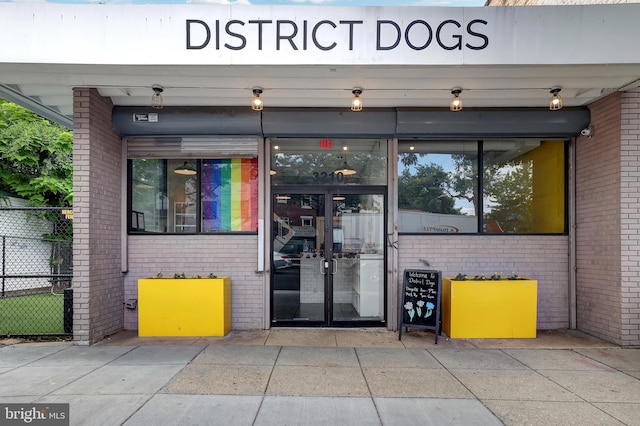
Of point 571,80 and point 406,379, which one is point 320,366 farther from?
point 571,80

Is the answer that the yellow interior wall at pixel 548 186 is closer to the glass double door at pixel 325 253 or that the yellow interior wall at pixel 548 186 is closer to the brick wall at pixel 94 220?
the glass double door at pixel 325 253

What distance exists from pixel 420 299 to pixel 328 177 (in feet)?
8.72

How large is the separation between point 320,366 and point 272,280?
2383 mm

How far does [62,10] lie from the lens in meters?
4.83

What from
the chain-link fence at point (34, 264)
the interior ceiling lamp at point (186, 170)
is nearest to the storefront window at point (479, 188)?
the interior ceiling lamp at point (186, 170)

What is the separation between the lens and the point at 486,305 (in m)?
6.58

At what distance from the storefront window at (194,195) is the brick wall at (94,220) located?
59 centimetres

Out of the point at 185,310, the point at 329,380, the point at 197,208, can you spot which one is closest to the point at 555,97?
the point at 329,380

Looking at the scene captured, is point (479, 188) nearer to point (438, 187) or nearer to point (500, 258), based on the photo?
point (438, 187)

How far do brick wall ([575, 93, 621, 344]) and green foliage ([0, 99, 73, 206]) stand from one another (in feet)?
45.8

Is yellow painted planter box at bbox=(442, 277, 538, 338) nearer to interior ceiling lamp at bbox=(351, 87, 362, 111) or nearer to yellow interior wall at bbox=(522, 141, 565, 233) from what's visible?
yellow interior wall at bbox=(522, 141, 565, 233)

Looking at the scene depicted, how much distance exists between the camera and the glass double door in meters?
7.30

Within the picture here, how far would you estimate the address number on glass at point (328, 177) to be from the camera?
7.34 metres

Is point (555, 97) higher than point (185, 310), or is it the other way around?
point (555, 97)
